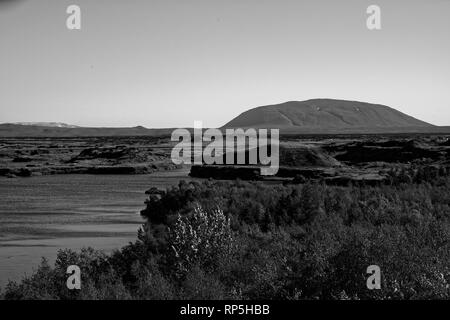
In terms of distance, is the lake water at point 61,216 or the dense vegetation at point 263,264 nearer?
the dense vegetation at point 263,264

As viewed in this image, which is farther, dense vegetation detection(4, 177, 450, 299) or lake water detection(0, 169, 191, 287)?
lake water detection(0, 169, 191, 287)

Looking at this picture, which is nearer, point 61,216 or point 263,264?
point 263,264

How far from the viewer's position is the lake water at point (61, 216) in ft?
54.7

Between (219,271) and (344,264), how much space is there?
2.17m

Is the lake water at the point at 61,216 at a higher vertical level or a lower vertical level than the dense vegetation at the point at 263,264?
lower

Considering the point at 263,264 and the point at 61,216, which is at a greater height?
the point at 263,264

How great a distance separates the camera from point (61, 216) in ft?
75.0

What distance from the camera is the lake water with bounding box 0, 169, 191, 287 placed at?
1667 centimetres

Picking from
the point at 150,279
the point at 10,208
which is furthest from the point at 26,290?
the point at 10,208

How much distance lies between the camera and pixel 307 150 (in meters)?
42.2

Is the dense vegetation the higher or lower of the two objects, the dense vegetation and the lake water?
the higher

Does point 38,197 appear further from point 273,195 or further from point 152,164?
point 152,164
